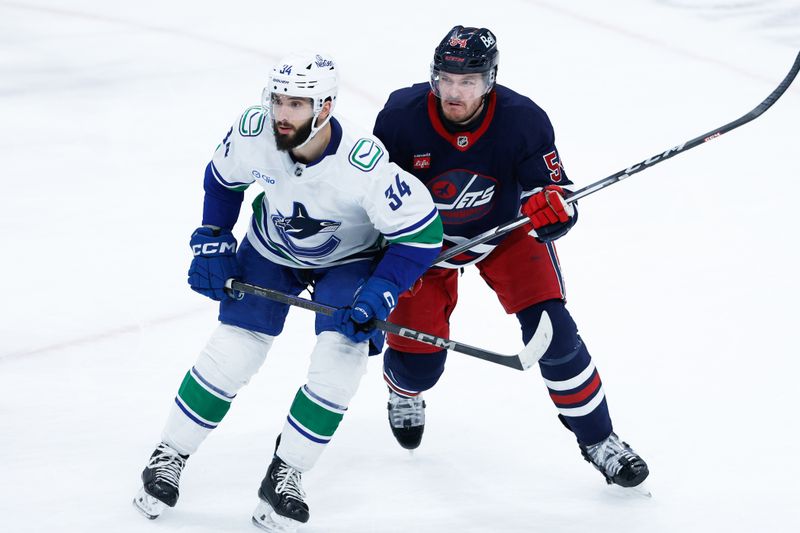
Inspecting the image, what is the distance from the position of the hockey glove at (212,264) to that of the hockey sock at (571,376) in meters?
0.79

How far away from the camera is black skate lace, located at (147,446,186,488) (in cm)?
285

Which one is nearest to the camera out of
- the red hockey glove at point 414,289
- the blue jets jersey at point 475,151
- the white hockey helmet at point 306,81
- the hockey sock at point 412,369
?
the white hockey helmet at point 306,81

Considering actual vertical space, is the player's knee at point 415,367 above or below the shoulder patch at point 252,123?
below

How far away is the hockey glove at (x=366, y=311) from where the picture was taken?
107 inches

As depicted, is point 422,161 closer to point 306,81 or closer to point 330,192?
point 330,192

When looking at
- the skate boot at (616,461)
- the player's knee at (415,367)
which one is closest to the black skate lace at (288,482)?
the player's knee at (415,367)

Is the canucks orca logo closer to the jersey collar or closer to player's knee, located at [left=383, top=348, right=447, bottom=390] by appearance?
the jersey collar

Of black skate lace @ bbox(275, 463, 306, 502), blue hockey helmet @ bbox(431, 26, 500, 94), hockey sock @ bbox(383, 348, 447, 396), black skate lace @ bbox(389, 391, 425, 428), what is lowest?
black skate lace @ bbox(389, 391, 425, 428)

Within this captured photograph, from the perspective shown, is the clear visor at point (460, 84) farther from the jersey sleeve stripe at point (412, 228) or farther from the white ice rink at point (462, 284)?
the white ice rink at point (462, 284)

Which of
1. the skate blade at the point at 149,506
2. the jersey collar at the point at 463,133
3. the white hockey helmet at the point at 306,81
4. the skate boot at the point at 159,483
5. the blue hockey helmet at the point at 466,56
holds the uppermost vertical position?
the blue hockey helmet at the point at 466,56

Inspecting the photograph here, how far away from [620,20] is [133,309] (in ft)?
12.9

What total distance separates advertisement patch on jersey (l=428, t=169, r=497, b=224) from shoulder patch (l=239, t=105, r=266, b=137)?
0.49 meters

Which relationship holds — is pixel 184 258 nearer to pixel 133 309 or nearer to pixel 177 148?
pixel 133 309

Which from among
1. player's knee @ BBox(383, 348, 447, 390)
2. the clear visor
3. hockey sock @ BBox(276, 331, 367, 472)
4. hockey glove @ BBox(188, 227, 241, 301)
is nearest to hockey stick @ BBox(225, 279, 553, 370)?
hockey glove @ BBox(188, 227, 241, 301)
